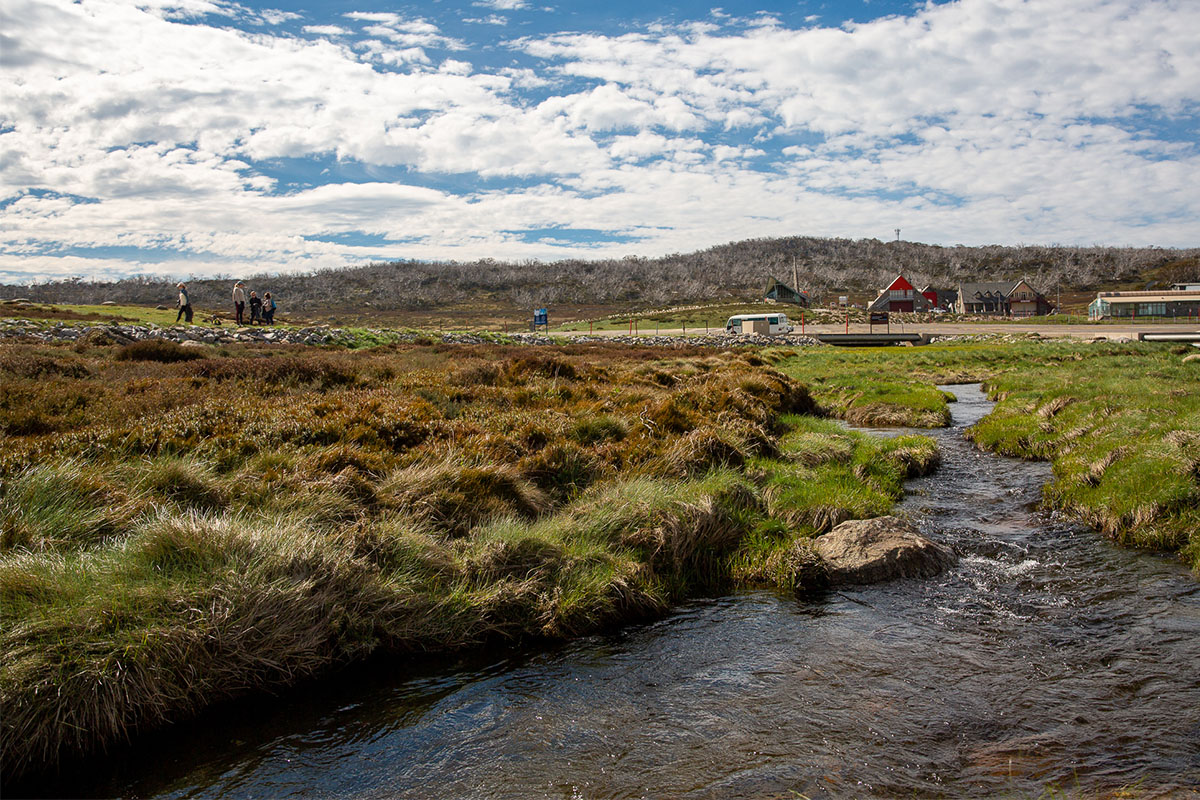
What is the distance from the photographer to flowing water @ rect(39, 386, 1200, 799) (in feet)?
16.1

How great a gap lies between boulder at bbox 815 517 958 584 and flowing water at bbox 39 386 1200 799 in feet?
1.65

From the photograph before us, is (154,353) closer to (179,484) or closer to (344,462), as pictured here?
(344,462)

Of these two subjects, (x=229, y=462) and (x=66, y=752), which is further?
(x=229, y=462)

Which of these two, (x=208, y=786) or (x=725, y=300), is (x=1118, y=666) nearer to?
(x=208, y=786)

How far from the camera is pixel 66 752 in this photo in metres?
5.11

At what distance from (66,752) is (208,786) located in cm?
116

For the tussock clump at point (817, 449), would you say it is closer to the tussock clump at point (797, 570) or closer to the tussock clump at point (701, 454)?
the tussock clump at point (701, 454)

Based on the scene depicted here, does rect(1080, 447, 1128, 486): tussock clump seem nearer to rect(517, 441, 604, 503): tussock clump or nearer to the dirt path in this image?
rect(517, 441, 604, 503): tussock clump

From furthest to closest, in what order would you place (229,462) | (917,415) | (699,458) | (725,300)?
1. (725,300)
2. (917,415)
3. (699,458)
4. (229,462)

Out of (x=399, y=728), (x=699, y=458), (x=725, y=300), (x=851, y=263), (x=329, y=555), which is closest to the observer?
(x=399, y=728)

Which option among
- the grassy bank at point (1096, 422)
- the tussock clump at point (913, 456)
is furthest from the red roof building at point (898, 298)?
the tussock clump at point (913, 456)

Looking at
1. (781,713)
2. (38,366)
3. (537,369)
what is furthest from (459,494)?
(38,366)

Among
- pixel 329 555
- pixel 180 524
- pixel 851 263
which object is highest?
pixel 851 263

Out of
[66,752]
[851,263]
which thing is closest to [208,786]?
[66,752]
